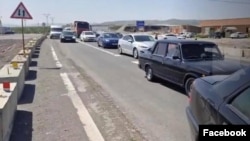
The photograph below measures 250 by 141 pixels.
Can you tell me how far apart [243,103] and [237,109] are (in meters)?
0.07

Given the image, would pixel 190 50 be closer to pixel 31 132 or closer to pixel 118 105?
pixel 118 105

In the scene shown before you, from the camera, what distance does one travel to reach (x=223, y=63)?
779 centimetres

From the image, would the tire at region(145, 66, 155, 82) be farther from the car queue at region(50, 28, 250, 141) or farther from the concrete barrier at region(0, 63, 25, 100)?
the concrete barrier at region(0, 63, 25, 100)

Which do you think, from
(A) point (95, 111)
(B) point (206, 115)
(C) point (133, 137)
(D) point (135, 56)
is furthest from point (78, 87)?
(D) point (135, 56)

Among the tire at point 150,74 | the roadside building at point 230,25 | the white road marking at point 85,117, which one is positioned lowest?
the white road marking at point 85,117

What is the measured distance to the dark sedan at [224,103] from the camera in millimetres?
2704

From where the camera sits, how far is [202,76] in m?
7.30

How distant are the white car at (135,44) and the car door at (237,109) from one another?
620 inches

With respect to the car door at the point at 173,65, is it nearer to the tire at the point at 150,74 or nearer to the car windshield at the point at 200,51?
the car windshield at the point at 200,51

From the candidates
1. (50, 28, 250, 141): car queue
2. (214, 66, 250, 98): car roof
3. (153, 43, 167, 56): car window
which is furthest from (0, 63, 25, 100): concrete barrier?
(214, 66, 250, 98): car roof

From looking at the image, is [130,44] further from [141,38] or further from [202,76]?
[202,76]

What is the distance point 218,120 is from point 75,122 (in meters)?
3.61

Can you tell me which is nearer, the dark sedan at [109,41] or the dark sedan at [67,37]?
the dark sedan at [109,41]

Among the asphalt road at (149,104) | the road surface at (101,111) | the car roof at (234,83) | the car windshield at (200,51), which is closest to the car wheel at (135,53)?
the asphalt road at (149,104)
